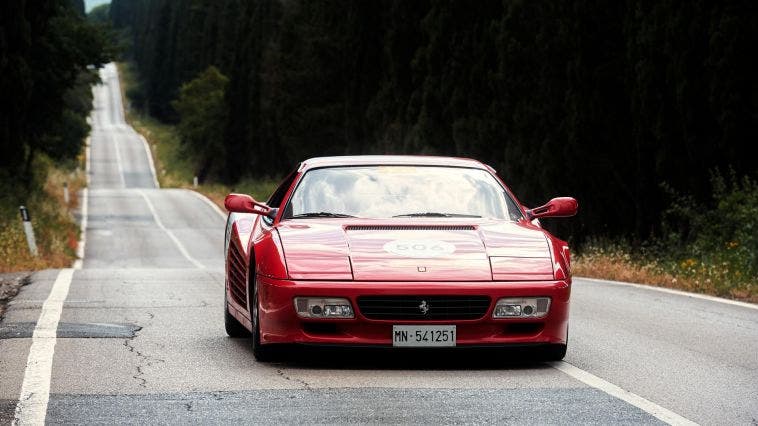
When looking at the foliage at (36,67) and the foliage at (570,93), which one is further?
the foliage at (36,67)

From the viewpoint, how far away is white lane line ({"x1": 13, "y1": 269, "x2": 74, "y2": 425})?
6.55 metres

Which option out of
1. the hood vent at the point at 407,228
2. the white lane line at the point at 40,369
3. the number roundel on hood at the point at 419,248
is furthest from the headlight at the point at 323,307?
the white lane line at the point at 40,369

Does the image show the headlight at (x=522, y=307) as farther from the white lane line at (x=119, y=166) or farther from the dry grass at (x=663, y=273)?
the white lane line at (x=119, y=166)

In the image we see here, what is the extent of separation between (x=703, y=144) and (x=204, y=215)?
37.4 m

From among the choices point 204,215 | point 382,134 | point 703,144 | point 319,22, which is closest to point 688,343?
point 703,144

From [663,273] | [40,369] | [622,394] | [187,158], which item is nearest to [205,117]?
[187,158]

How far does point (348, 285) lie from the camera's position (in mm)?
7922

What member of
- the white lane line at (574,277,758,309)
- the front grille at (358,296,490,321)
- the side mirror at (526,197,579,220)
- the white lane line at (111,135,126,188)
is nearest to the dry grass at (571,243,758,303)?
the white lane line at (574,277,758,309)

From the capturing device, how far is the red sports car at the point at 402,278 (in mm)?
7957

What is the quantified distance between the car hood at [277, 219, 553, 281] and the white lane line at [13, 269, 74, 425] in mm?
1584

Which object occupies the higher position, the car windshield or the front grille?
the car windshield

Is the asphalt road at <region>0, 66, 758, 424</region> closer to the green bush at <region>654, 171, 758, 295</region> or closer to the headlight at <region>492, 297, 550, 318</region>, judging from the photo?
the headlight at <region>492, 297, 550, 318</region>

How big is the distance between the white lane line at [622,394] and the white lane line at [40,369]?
9.64 ft

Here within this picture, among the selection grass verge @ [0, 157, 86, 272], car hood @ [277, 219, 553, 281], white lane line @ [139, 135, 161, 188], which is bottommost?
white lane line @ [139, 135, 161, 188]
